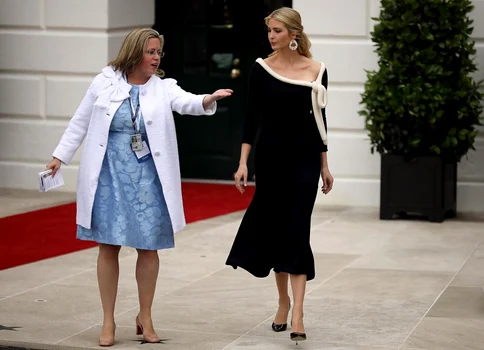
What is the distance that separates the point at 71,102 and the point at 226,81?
1849 mm

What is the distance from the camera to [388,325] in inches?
285

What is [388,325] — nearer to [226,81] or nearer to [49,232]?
[49,232]

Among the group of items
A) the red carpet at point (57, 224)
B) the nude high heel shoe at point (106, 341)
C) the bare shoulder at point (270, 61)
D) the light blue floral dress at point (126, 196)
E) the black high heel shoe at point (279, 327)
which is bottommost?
the red carpet at point (57, 224)

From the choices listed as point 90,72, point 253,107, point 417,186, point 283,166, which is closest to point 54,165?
point 253,107

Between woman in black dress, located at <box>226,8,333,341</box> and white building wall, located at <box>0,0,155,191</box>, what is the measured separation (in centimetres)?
638

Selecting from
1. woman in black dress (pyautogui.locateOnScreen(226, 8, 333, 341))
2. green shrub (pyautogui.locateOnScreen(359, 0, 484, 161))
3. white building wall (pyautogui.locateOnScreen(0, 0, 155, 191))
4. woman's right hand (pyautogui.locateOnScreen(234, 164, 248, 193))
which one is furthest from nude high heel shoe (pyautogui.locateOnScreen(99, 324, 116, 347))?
white building wall (pyautogui.locateOnScreen(0, 0, 155, 191))

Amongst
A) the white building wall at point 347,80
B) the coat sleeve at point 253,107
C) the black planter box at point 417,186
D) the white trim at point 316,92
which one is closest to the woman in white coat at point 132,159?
the coat sleeve at point 253,107

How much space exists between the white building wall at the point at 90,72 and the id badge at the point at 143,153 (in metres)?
5.85

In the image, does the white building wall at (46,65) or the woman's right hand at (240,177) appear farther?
the white building wall at (46,65)

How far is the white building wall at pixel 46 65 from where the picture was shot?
13.1m

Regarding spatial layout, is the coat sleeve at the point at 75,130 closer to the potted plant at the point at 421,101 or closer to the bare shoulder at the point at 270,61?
the bare shoulder at the point at 270,61

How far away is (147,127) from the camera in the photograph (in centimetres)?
661

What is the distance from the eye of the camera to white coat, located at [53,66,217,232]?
260 inches

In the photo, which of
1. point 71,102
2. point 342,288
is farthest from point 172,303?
point 71,102
